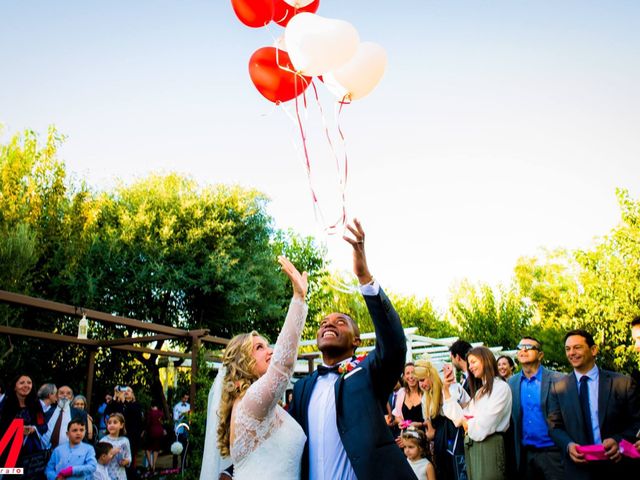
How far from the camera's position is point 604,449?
13.0 ft

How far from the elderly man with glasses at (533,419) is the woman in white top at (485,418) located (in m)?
0.47

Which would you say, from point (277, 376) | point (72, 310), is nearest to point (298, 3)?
point (277, 376)

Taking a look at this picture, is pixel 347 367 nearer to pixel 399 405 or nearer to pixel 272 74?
pixel 272 74

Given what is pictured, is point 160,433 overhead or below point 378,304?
below

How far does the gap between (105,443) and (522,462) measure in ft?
16.3

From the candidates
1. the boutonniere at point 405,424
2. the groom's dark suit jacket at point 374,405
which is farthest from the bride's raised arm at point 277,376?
the boutonniere at point 405,424

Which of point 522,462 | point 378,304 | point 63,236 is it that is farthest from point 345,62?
point 63,236

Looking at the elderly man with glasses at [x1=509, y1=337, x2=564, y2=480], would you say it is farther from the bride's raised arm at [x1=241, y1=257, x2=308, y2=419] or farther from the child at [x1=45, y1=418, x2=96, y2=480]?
the child at [x1=45, y1=418, x2=96, y2=480]

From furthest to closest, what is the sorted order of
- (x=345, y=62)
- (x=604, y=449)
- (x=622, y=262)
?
1. (x=622, y=262)
2. (x=345, y=62)
3. (x=604, y=449)

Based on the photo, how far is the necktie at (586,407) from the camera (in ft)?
14.0

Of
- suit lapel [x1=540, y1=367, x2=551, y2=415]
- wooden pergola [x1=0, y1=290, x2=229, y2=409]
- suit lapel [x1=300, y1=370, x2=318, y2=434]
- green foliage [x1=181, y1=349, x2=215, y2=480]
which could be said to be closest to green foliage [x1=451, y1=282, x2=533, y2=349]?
wooden pergola [x1=0, y1=290, x2=229, y2=409]

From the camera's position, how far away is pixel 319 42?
13.2 ft

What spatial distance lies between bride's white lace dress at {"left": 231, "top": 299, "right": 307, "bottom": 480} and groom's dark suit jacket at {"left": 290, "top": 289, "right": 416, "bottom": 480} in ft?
0.61

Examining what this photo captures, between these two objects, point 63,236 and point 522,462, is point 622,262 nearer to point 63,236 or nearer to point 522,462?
point 522,462
